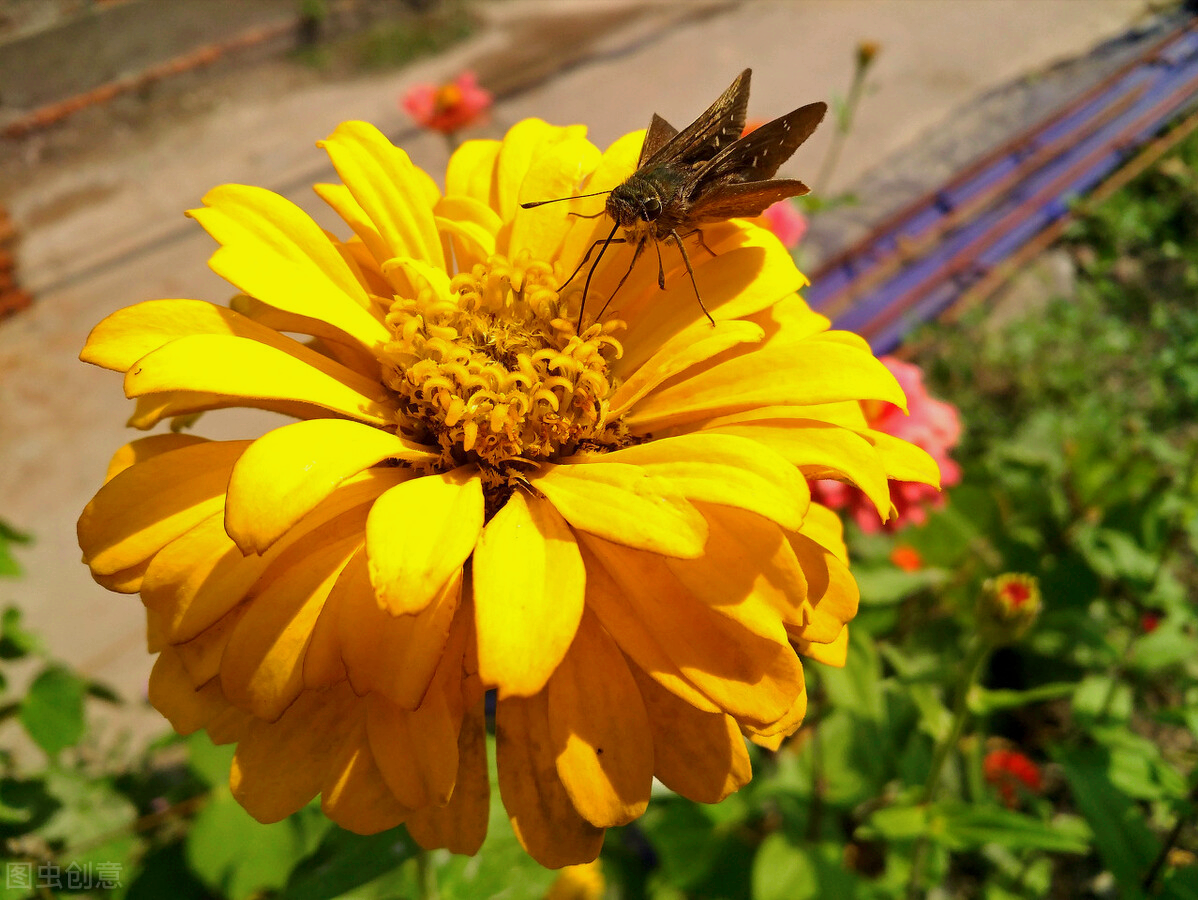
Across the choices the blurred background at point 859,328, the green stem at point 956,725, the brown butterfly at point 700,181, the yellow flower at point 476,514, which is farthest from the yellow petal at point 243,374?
the green stem at point 956,725

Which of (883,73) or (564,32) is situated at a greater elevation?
(564,32)

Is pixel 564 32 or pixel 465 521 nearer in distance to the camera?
pixel 465 521

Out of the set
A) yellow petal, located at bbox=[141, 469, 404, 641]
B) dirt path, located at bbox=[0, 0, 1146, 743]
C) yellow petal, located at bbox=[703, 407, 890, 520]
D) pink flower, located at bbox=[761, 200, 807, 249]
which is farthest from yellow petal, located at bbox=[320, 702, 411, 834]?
dirt path, located at bbox=[0, 0, 1146, 743]

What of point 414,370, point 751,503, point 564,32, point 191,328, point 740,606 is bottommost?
point 740,606

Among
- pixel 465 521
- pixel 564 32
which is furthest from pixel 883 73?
pixel 465 521

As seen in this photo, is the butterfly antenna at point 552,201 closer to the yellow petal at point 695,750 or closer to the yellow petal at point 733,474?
the yellow petal at point 733,474

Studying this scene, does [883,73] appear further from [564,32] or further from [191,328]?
[191,328]
